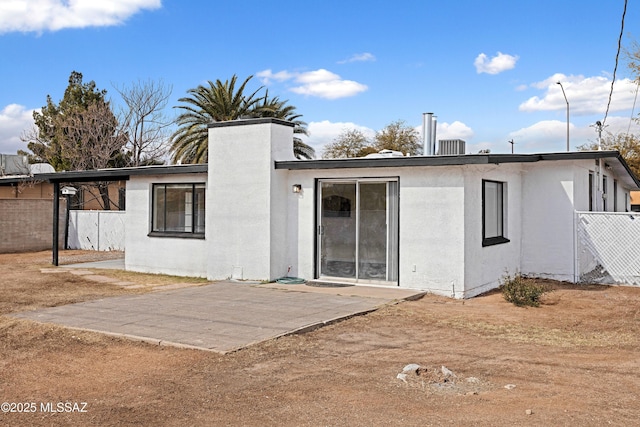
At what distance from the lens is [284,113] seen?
28.3 meters

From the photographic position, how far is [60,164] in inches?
1385

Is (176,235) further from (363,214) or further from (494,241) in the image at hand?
(494,241)

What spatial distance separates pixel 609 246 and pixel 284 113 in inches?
711

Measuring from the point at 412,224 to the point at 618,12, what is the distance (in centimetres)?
786

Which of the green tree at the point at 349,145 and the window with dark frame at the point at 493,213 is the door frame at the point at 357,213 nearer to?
the window with dark frame at the point at 493,213

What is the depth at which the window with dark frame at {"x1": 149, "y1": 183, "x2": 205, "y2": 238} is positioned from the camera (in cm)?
1465

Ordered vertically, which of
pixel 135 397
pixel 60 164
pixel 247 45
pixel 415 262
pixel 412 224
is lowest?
pixel 135 397

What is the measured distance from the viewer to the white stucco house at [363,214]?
11555mm

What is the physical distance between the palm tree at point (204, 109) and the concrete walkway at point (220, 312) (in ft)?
52.5

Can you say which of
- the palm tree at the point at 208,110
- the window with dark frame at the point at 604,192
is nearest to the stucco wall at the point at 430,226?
the window with dark frame at the point at 604,192

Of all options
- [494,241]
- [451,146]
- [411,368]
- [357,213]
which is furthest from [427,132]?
[411,368]

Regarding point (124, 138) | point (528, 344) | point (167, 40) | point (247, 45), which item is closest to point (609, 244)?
point (528, 344)

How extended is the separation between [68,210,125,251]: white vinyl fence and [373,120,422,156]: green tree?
22268 millimetres

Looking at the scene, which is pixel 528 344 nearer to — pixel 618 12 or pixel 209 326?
pixel 209 326
